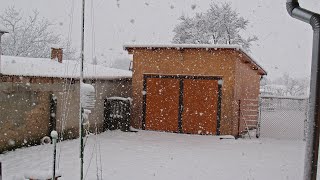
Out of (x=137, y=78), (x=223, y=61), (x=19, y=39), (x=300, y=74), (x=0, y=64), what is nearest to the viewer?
(x=0, y=64)

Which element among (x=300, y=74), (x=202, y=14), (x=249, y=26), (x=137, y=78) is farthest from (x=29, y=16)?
(x=300, y=74)

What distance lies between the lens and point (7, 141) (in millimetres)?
8922

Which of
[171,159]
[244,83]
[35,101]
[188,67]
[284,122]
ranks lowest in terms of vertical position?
[284,122]

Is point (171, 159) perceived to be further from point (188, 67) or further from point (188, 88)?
point (188, 67)

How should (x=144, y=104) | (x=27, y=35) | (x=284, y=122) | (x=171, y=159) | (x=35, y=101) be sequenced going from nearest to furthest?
(x=171, y=159)
(x=35, y=101)
(x=144, y=104)
(x=284, y=122)
(x=27, y=35)

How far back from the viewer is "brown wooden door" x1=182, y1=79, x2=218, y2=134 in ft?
43.8

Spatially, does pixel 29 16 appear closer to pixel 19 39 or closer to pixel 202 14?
pixel 19 39

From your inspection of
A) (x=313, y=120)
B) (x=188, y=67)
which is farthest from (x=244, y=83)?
(x=313, y=120)

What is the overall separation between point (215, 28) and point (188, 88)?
1017 inches

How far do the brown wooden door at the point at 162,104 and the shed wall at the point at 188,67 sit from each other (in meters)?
0.34

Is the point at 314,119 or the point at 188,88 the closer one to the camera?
the point at 314,119

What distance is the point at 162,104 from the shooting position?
14.0m

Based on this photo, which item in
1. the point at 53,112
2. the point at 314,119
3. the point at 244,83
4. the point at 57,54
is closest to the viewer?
the point at 314,119

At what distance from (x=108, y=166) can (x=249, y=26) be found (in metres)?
35.3
